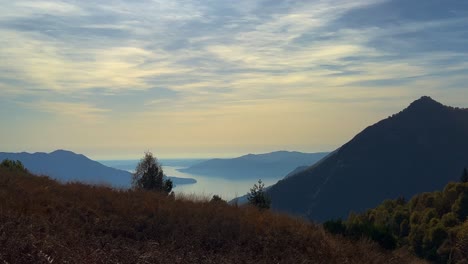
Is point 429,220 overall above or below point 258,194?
below

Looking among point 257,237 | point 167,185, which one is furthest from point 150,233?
point 167,185

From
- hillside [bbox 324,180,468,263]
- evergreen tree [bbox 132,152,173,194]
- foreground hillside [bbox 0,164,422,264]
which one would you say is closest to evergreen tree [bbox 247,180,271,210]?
evergreen tree [bbox 132,152,173,194]

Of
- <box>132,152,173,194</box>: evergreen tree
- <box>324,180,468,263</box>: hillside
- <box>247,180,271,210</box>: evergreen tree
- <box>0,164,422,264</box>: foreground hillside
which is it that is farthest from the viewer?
<box>324,180,468,263</box>: hillside

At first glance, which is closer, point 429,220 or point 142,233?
point 142,233

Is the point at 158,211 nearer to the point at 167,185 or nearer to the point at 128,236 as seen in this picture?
the point at 128,236

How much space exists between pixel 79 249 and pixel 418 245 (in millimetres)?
71924

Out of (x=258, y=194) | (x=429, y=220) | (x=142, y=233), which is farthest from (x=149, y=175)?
(x=429, y=220)

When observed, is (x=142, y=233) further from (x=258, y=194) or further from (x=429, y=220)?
(x=429, y=220)

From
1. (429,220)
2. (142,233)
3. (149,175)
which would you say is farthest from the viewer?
(429,220)

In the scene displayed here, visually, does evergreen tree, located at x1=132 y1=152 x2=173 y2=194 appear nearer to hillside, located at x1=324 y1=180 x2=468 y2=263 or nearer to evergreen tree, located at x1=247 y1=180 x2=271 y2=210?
evergreen tree, located at x1=247 y1=180 x2=271 y2=210

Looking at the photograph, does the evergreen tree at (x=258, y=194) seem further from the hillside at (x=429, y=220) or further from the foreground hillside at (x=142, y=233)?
the hillside at (x=429, y=220)

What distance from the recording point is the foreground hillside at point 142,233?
24.2 feet

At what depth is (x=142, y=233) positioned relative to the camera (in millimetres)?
10430

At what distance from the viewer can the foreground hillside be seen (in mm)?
7375
